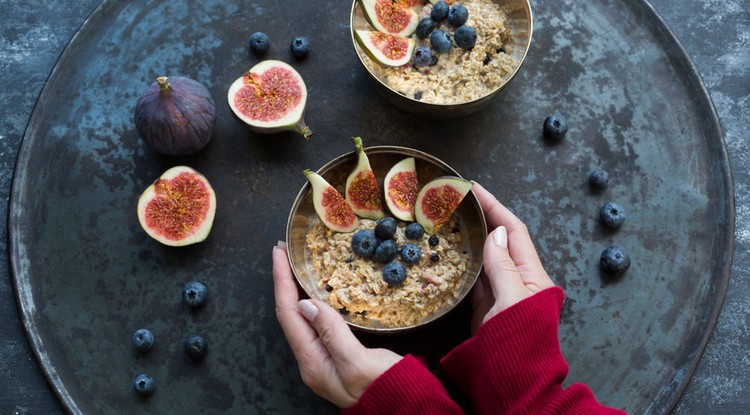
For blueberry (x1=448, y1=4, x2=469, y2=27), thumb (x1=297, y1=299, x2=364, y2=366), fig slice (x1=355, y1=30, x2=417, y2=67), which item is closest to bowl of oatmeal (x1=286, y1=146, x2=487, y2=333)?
thumb (x1=297, y1=299, x2=364, y2=366)

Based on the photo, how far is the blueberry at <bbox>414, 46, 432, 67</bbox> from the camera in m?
2.46

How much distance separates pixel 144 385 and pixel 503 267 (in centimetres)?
137

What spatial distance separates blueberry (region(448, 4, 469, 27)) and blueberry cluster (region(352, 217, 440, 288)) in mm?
813

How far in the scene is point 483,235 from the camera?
229 centimetres

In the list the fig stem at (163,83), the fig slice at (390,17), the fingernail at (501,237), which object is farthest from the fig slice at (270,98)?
the fingernail at (501,237)

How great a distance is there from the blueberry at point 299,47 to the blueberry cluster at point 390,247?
2.68 feet

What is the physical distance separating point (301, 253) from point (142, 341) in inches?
26.5

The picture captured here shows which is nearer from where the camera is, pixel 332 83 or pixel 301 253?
pixel 301 253

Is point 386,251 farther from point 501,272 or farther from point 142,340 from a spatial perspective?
point 142,340

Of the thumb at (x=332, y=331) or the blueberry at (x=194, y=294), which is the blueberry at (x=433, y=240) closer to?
the thumb at (x=332, y=331)

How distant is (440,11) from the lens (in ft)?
8.17

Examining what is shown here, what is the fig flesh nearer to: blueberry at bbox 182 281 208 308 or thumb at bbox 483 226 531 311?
blueberry at bbox 182 281 208 308

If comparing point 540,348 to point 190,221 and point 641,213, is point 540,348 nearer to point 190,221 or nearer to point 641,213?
point 641,213

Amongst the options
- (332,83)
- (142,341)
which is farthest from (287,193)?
(142,341)
